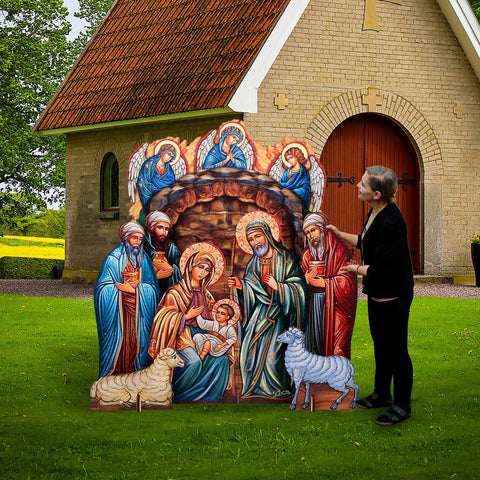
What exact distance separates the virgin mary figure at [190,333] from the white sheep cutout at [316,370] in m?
0.61

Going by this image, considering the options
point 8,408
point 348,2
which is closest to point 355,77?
point 348,2

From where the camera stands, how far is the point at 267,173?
27.6 feet

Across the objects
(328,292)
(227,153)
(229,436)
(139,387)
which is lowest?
(229,436)

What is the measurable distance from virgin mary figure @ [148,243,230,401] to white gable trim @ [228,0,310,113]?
35.9 feet

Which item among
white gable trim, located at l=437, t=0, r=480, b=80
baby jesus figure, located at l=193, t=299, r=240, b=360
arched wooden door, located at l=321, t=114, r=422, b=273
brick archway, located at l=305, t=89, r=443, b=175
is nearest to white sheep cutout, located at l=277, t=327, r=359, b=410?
baby jesus figure, located at l=193, t=299, r=240, b=360

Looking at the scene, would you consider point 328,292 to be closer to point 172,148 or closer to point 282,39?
point 172,148

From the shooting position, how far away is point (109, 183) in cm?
2400

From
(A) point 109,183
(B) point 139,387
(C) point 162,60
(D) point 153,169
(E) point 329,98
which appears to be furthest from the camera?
(A) point 109,183

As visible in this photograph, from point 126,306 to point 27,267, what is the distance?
22713 mm

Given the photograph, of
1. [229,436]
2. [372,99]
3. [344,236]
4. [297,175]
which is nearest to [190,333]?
[229,436]

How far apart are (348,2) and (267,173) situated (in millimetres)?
13600

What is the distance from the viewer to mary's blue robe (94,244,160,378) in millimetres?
7953

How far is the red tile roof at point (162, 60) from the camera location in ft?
64.4

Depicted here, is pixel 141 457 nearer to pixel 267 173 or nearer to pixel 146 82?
pixel 267 173
